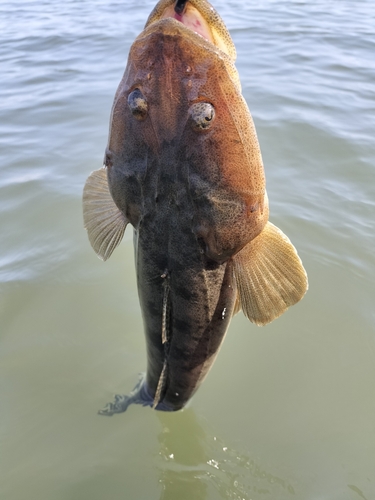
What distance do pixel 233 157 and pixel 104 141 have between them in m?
4.54

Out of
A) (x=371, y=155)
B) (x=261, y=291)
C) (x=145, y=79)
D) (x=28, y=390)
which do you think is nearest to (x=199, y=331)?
(x=261, y=291)

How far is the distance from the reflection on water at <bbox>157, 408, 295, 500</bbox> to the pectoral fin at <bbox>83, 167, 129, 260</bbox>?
5.10 ft

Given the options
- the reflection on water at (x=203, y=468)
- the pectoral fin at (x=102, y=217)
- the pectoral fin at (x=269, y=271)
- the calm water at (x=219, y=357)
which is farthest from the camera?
the calm water at (x=219, y=357)

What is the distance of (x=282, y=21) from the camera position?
429 inches

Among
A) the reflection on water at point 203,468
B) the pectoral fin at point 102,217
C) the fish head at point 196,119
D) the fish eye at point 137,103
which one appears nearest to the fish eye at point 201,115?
the fish head at point 196,119

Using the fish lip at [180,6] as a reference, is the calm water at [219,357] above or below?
below

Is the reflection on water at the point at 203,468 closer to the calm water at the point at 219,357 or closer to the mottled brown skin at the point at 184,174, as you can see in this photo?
the calm water at the point at 219,357

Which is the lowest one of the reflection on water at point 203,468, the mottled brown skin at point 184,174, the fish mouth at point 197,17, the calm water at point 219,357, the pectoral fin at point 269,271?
the reflection on water at point 203,468

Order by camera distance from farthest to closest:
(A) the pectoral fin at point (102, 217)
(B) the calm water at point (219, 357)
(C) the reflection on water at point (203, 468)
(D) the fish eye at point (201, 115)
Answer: (B) the calm water at point (219, 357) → (C) the reflection on water at point (203, 468) → (A) the pectoral fin at point (102, 217) → (D) the fish eye at point (201, 115)

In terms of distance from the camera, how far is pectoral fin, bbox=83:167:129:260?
2285mm

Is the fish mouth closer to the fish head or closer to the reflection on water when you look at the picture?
the fish head

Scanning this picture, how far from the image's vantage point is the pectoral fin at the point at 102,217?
229 cm

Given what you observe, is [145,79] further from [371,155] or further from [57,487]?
[371,155]

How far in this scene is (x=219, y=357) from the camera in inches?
141
